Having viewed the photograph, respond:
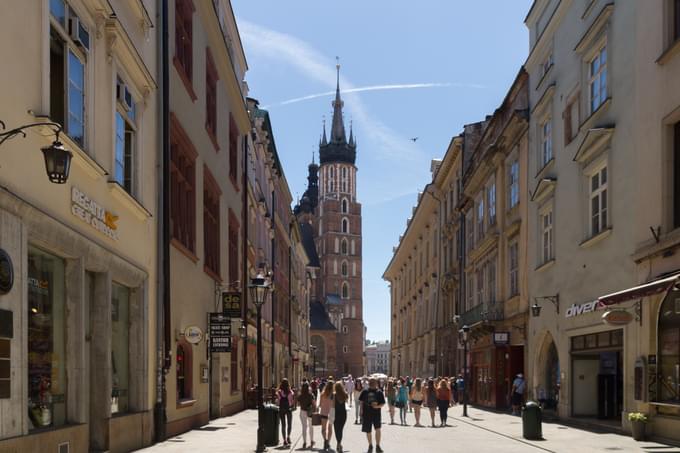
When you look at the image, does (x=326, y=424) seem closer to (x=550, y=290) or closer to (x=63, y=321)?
(x=63, y=321)

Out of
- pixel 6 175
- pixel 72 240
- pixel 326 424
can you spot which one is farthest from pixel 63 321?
pixel 326 424

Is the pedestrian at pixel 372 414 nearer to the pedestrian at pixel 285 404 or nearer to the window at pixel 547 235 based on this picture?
the pedestrian at pixel 285 404

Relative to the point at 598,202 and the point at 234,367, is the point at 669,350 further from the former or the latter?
the point at 234,367

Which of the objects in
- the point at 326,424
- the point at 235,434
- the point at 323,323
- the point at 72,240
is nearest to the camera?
the point at 72,240

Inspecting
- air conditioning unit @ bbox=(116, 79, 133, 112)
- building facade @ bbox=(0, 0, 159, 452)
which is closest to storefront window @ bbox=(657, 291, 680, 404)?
building facade @ bbox=(0, 0, 159, 452)

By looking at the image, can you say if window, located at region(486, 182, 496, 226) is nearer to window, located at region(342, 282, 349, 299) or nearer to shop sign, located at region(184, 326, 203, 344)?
shop sign, located at region(184, 326, 203, 344)

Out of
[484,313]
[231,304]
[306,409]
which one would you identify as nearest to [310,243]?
[484,313]

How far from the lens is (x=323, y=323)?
13888 cm

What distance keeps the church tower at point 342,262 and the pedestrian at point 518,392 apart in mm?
110143

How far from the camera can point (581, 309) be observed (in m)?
23.9

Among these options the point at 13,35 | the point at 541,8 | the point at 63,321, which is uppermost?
the point at 541,8

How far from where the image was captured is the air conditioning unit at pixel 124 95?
1586 centimetres

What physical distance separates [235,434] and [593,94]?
13.2 m

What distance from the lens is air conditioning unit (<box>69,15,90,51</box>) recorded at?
13.1 meters
